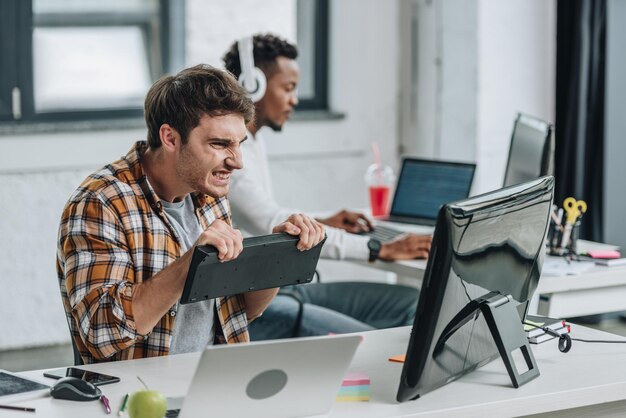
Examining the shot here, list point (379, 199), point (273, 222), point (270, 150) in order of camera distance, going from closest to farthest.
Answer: point (273, 222)
point (379, 199)
point (270, 150)

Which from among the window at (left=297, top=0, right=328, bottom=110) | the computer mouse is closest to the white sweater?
the computer mouse

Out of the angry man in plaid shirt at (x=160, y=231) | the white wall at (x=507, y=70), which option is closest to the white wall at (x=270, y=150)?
the white wall at (x=507, y=70)

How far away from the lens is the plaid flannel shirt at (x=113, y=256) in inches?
80.2

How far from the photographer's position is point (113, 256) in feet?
6.82

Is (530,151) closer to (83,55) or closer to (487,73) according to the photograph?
(487,73)

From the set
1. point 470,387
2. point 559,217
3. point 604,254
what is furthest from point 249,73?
point 470,387

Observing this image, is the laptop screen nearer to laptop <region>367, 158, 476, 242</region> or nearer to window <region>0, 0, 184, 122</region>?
laptop <region>367, 158, 476, 242</region>

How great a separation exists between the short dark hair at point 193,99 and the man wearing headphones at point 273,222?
1.02 m

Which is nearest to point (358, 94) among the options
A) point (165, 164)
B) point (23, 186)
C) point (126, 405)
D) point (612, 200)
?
point (612, 200)

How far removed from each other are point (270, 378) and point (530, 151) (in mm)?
1763

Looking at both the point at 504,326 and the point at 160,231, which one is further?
the point at 160,231

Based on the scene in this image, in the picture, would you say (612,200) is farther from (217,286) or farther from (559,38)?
(217,286)

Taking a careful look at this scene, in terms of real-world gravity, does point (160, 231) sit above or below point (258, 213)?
above

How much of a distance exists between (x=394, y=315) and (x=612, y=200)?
1662 mm
